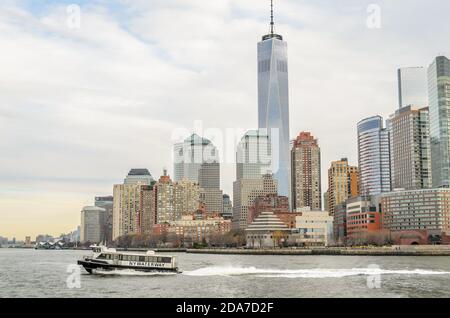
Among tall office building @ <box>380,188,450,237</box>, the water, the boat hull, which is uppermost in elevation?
tall office building @ <box>380,188,450,237</box>

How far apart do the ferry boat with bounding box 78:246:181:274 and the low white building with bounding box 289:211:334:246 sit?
106m

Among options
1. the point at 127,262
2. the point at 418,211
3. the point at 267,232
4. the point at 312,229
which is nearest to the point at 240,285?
the point at 127,262

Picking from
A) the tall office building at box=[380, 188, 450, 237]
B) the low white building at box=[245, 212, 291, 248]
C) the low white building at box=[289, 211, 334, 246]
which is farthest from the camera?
the low white building at box=[289, 211, 334, 246]

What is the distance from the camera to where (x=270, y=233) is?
169750 millimetres

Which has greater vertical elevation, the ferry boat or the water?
the ferry boat

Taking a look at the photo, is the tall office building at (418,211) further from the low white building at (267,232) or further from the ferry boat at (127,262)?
the ferry boat at (127,262)

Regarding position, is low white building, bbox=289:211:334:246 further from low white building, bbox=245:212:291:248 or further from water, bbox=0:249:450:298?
A: water, bbox=0:249:450:298

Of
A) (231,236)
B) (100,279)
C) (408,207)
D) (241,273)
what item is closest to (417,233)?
(408,207)

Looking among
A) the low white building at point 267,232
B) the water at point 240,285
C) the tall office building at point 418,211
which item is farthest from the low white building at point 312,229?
the water at point 240,285

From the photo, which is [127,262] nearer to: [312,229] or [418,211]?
[312,229]

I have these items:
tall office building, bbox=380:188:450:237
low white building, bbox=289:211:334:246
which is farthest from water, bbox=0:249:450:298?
low white building, bbox=289:211:334:246

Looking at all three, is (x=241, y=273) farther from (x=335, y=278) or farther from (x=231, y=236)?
(x=231, y=236)

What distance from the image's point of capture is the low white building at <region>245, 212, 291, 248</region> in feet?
546

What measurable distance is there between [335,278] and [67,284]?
23135 mm
